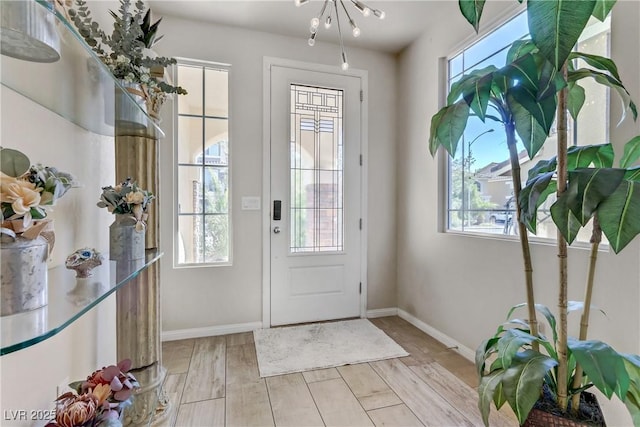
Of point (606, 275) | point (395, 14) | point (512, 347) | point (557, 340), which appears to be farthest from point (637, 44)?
point (395, 14)

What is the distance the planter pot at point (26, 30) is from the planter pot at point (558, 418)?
1.77 m

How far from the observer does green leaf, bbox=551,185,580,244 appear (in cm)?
86

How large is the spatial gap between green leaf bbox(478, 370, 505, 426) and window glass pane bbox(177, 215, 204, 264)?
2324 mm

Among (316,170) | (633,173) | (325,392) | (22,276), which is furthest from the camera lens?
(316,170)

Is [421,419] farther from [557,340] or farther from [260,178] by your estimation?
[260,178]

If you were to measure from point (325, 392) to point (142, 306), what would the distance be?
117cm

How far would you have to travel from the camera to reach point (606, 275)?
144 cm

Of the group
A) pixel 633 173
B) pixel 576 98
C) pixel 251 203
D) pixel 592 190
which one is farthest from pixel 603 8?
pixel 251 203

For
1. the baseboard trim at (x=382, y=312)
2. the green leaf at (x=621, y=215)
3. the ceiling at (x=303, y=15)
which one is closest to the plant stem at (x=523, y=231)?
the green leaf at (x=621, y=215)

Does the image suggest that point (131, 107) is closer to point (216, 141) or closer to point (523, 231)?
point (216, 141)

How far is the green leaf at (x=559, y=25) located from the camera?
74 centimetres

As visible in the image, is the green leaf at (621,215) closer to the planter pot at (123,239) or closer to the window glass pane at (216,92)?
the planter pot at (123,239)

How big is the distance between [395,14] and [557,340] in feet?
8.45

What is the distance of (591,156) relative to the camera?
3.72ft
